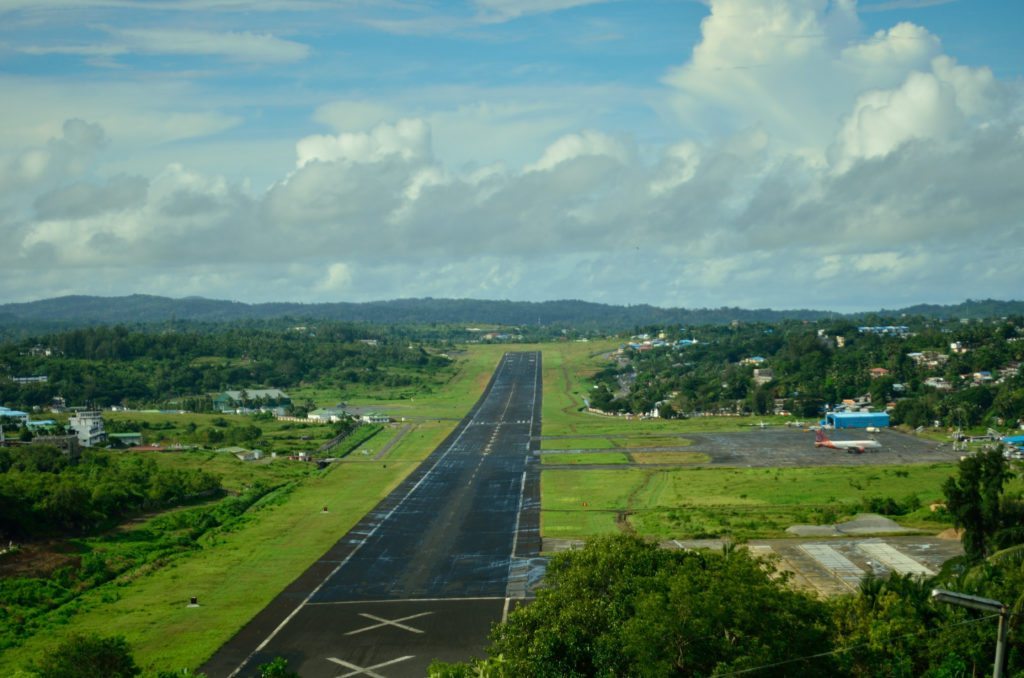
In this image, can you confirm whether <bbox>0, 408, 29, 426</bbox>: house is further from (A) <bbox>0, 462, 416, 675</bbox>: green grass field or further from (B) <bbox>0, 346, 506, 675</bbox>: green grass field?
(A) <bbox>0, 462, 416, 675</bbox>: green grass field

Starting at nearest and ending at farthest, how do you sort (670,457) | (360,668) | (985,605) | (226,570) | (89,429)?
(985,605) < (360,668) < (226,570) < (670,457) < (89,429)

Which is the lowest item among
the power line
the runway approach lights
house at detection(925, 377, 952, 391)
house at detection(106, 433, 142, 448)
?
house at detection(106, 433, 142, 448)

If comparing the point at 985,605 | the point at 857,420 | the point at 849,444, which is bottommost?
the point at 849,444

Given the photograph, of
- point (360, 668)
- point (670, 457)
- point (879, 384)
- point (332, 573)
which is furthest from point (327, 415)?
point (360, 668)

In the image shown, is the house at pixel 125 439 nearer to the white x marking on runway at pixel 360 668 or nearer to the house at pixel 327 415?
the house at pixel 327 415

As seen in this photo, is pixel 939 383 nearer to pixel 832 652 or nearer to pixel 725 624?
pixel 832 652

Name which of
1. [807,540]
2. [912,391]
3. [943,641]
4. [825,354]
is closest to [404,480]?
[807,540]

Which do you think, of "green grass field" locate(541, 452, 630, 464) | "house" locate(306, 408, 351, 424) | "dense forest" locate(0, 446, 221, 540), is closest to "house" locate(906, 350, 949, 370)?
"green grass field" locate(541, 452, 630, 464)
